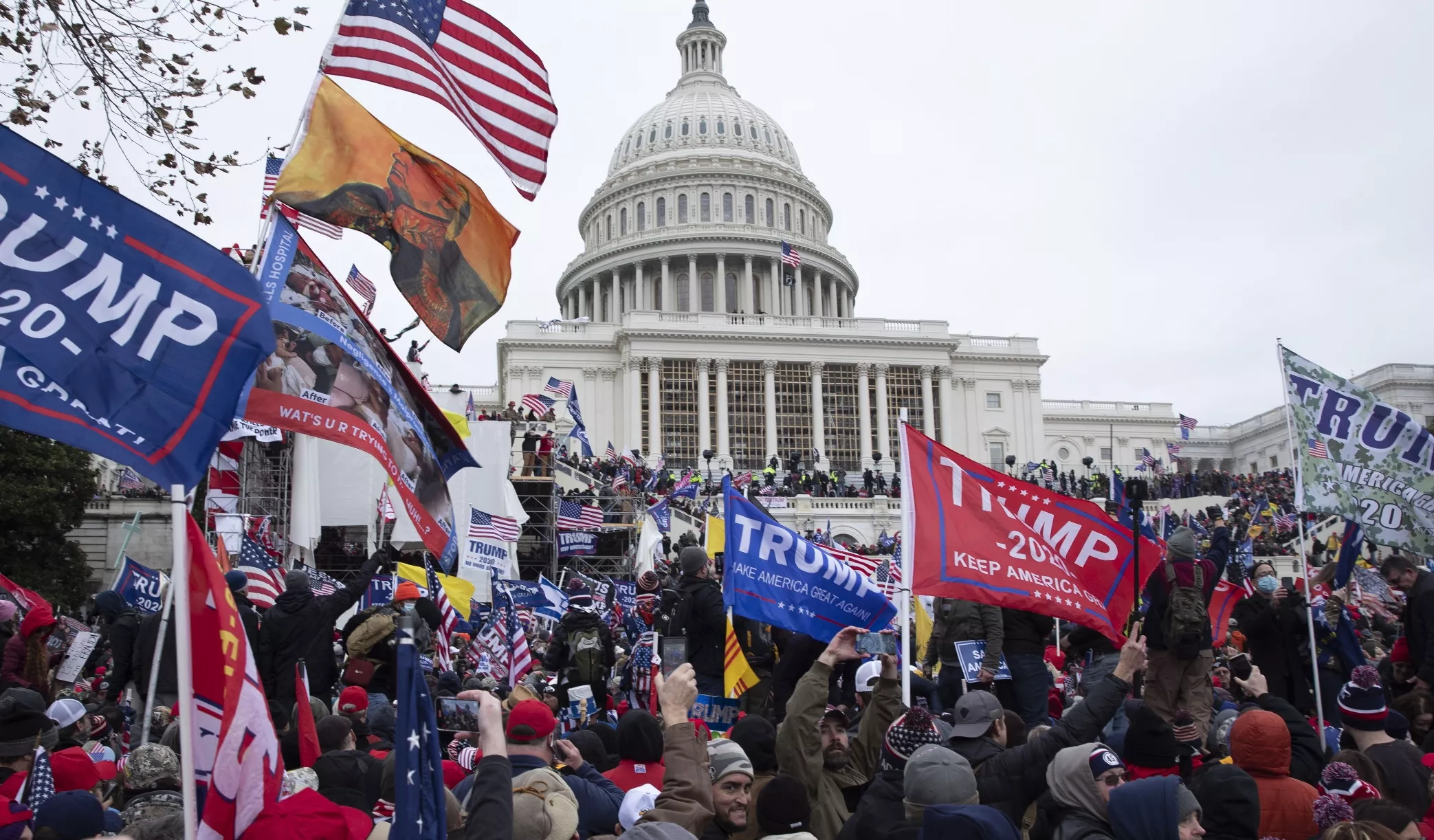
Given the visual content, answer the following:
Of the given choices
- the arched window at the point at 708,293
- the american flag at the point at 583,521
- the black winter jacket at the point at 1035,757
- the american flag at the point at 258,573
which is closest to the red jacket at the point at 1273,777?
the black winter jacket at the point at 1035,757

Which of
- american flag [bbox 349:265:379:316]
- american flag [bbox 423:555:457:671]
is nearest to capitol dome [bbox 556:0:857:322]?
american flag [bbox 349:265:379:316]

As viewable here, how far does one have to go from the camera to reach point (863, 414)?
64688 millimetres

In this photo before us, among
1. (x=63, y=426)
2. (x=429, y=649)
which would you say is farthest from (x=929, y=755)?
(x=429, y=649)

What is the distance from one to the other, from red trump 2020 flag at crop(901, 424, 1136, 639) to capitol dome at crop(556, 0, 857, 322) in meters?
67.4

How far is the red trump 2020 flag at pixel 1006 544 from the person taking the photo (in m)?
7.27

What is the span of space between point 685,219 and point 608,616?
68047 millimetres

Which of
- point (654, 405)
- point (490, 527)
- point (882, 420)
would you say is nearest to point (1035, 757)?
point (490, 527)

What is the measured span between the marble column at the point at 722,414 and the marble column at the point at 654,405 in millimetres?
2921

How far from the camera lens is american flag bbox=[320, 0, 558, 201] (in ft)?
23.6

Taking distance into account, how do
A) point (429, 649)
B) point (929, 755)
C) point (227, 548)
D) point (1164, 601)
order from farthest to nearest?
1. point (227, 548)
2. point (429, 649)
3. point (1164, 601)
4. point (929, 755)

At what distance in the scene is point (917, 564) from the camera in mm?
7215

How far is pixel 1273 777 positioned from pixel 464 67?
620 cm

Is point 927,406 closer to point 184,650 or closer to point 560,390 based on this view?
point 560,390

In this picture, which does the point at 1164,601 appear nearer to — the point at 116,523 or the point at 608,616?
the point at 608,616
